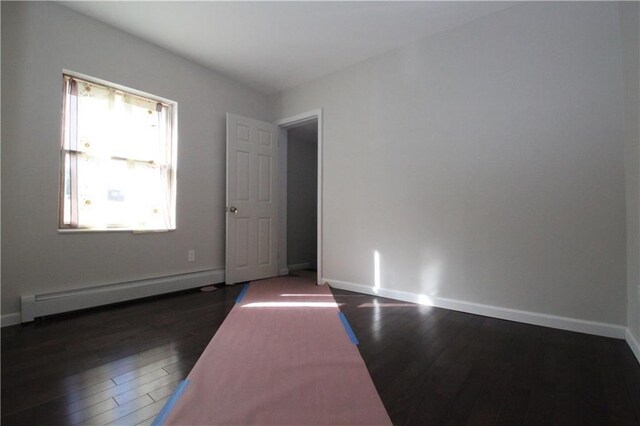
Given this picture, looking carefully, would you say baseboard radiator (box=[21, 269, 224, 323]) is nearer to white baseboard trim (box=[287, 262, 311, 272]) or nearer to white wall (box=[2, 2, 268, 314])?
white wall (box=[2, 2, 268, 314])

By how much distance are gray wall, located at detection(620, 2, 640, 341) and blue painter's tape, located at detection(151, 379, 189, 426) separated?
100 inches

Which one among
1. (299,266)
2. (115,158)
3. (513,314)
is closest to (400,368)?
(513,314)

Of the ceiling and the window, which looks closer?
the ceiling

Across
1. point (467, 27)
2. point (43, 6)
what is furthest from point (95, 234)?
point (467, 27)

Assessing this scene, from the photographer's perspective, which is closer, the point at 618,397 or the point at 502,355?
the point at 618,397

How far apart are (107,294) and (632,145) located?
13.8ft

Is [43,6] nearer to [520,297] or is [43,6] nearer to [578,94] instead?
[578,94]

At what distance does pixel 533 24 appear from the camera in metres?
2.27

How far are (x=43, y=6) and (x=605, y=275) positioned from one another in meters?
4.78

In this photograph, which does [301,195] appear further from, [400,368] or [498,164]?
[400,368]

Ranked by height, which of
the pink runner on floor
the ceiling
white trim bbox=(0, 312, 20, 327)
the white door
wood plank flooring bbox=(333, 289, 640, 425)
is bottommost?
wood plank flooring bbox=(333, 289, 640, 425)

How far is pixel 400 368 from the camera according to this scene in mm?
1558

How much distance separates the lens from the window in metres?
2.53

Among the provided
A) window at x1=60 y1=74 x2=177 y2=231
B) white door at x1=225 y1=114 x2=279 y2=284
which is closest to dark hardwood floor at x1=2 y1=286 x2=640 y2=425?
window at x1=60 y1=74 x2=177 y2=231
